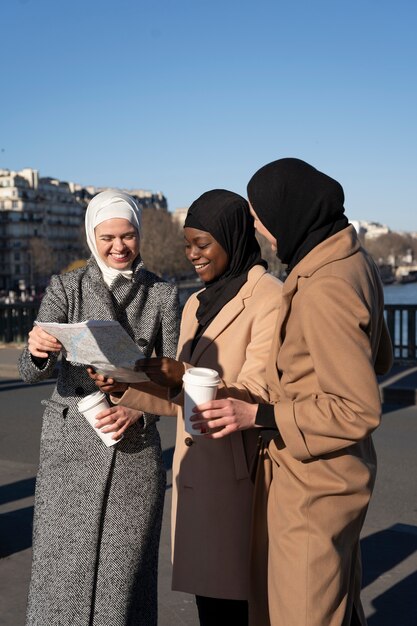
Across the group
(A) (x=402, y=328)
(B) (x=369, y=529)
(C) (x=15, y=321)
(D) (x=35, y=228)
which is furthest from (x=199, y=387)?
(D) (x=35, y=228)

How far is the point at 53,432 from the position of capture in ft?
9.25

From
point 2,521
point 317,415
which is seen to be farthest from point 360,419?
point 2,521

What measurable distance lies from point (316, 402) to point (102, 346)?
1.93ft

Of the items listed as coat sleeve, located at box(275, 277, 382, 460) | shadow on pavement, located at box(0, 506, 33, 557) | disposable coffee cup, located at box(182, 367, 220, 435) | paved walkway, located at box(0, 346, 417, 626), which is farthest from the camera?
shadow on pavement, located at box(0, 506, 33, 557)

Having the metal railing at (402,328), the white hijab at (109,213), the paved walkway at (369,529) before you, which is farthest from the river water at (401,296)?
the white hijab at (109,213)

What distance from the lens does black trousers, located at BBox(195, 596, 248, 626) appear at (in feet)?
8.20

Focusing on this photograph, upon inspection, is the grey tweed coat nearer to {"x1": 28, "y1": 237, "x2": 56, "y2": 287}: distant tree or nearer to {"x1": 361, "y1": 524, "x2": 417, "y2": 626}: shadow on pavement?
{"x1": 361, "y1": 524, "x2": 417, "y2": 626}: shadow on pavement

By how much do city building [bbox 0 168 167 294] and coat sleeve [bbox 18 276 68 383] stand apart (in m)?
121

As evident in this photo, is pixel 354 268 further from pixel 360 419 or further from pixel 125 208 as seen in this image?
pixel 125 208

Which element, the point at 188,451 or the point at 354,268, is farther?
the point at 188,451

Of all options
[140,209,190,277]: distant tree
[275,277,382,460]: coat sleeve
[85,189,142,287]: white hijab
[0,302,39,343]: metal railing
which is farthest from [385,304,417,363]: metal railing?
[140,209,190,277]: distant tree

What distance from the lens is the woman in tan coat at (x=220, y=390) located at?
248 cm

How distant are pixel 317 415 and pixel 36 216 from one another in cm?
14585

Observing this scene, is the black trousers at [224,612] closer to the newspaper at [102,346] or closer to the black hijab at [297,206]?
the newspaper at [102,346]
